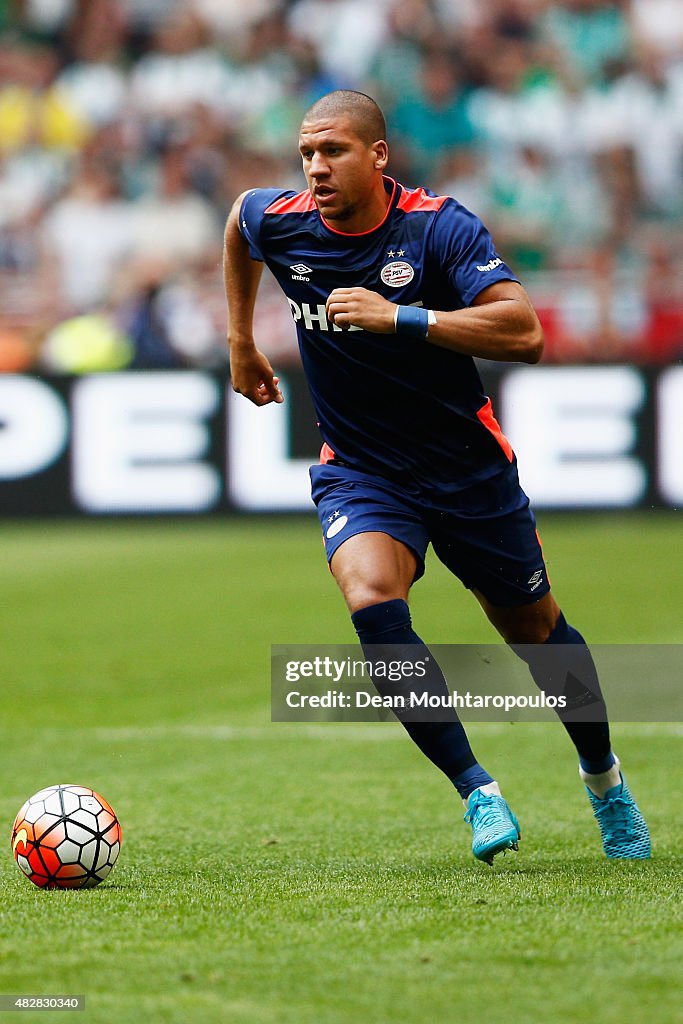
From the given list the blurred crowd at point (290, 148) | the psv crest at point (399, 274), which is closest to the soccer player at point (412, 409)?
the psv crest at point (399, 274)

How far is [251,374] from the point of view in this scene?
16.9ft

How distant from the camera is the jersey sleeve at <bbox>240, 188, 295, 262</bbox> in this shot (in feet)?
16.2

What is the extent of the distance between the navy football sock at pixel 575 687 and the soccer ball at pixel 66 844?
4.79 feet

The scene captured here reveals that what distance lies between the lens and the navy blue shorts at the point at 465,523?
185 inches

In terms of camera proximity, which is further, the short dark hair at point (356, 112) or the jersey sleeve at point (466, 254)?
the short dark hair at point (356, 112)

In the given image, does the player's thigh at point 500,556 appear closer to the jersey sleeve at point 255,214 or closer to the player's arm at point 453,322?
the player's arm at point 453,322

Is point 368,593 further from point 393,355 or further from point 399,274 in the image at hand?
point 399,274

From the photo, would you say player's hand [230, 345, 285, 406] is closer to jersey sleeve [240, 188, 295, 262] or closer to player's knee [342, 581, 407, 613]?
jersey sleeve [240, 188, 295, 262]

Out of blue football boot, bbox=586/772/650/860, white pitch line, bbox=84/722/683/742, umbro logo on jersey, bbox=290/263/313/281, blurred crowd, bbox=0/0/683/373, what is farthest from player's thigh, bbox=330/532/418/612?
blurred crowd, bbox=0/0/683/373

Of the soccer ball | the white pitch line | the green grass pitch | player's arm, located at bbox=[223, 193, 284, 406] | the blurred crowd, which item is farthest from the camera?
the blurred crowd

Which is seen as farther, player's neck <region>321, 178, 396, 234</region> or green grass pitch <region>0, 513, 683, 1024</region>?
player's neck <region>321, 178, 396, 234</region>

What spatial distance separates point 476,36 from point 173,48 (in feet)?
12.0

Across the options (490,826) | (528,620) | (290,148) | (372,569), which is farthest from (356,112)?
(290,148)

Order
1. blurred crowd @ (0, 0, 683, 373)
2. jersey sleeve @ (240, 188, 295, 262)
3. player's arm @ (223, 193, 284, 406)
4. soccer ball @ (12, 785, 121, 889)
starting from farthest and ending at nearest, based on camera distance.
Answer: blurred crowd @ (0, 0, 683, 373) → player's arm @ (223, 193, 284, 406) → jersey sleeve @ (240, 188, 295, 262) → soccer ball @ (12, 785, 121, 889)
